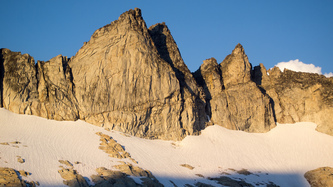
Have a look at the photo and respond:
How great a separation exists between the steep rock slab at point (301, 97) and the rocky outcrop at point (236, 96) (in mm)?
2399

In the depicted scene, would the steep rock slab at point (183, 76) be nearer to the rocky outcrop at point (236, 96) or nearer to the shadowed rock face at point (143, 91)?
the shadowed rock face at point (143, 91)

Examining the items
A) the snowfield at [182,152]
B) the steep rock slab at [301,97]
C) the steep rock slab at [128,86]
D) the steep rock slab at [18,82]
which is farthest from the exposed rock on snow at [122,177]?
the steep rock slab at [301,97]

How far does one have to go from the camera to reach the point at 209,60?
6091 centimetres

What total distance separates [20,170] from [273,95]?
44.6 meters

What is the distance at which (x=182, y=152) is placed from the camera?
44.5m

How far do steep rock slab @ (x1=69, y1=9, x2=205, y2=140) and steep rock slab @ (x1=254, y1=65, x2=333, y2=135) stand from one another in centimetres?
1849

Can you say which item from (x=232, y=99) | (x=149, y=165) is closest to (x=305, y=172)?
(x=232, y=99)

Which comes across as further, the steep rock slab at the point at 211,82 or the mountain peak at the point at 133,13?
the steep rock slab at the point at 211,82

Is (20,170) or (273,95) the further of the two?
(273,95)

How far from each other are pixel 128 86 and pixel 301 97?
31.0m

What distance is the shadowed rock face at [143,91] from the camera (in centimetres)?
4369

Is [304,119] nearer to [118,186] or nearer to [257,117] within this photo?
[257,117]

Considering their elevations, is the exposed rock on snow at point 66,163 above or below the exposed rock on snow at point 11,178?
above

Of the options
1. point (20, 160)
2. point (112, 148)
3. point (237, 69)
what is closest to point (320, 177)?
point (237, 69)
